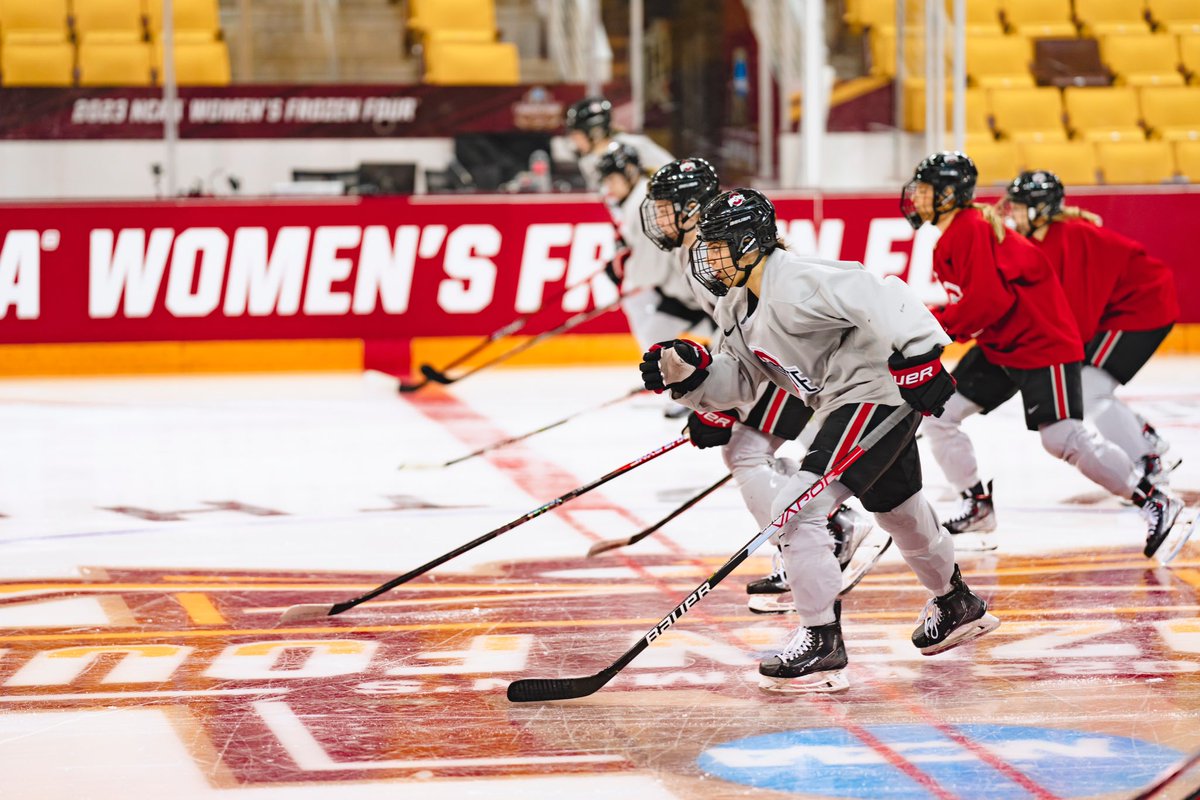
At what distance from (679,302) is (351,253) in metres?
2.95

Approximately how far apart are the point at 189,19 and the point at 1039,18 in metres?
5.43

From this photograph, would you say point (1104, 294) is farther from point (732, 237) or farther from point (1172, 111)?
point (1172, 111)

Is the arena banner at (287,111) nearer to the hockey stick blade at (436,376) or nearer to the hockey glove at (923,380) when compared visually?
the hockey stick blade at (436,376)

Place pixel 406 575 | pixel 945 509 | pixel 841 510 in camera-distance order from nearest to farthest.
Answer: pixel 406 575 < pixel 841 510 < pixel 945 509

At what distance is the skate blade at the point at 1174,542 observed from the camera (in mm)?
5094

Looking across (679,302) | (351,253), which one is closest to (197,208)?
(351,253)

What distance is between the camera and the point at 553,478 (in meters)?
6.69

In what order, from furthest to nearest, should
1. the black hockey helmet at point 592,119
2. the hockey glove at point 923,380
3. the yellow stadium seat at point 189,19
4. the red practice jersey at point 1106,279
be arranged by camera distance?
1. the yellow stadium seat at point 189,19
2. the black hockey helmet at point 592,119
3. the red practice jersey at point 1106,279
4. the hockey glove at point 923,380

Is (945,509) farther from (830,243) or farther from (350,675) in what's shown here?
(830,243)

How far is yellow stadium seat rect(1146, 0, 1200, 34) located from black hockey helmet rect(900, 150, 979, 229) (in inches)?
285

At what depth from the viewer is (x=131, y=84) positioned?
1080 cm

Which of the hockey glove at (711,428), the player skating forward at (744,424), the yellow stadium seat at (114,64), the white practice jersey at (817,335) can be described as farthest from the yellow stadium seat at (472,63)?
the white practice jersey at (817,335)

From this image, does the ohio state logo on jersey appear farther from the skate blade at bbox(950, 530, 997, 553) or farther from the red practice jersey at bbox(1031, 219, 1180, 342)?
the red practice jersey at bbox(1031, 219, 1180, 342)

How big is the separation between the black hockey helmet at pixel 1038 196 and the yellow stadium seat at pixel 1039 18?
635 centimetres
